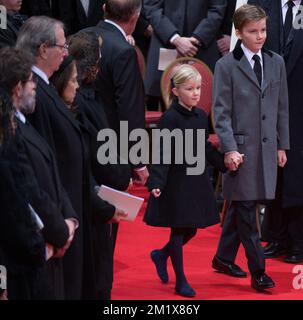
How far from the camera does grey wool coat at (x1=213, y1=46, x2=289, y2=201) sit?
6.30 m

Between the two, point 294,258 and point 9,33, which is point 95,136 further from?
point 294,258

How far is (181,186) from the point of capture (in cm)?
612

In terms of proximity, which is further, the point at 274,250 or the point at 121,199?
the point at 274,250

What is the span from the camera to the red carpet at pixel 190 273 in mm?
6211

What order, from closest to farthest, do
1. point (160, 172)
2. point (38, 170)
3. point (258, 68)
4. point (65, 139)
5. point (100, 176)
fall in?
point (38, 170), point (65, 139), point (100, 176), point (160, 172), point (258, 68)

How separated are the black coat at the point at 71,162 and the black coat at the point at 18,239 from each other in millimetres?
659

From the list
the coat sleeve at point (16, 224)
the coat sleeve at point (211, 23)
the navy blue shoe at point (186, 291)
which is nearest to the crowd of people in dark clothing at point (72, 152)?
the coat sleeve at point (16, 224)

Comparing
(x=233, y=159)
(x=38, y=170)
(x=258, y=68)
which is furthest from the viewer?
(x=258, y=68)

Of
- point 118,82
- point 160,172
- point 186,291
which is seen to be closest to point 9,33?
point 118,82

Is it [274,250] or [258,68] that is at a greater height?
[258,68]

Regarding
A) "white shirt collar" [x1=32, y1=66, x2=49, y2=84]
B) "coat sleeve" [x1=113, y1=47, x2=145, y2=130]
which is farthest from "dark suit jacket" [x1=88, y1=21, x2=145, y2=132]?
"white shirt collar" [x1=32, y1=66, x2=49, y2=84]

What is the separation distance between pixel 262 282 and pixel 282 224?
0.98 m

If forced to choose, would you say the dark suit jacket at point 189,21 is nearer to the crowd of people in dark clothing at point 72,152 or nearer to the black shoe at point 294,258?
the crowd of people in dark clothing at point 72,152

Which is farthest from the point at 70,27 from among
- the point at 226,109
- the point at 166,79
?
the point at 226,109
